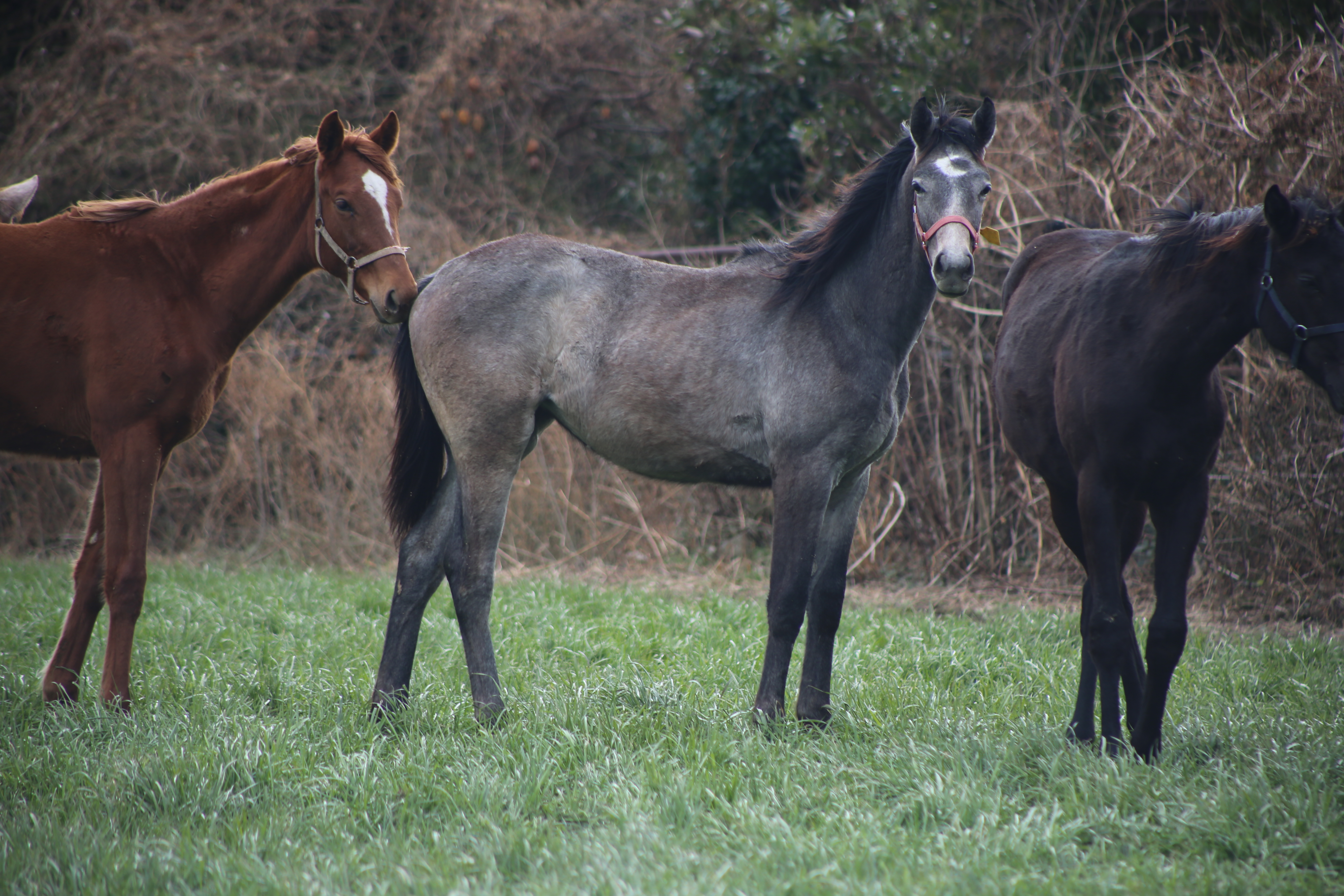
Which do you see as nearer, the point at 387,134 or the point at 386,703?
the point at 386,703

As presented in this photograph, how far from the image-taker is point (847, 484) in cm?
386

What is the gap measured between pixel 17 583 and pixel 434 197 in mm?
5902

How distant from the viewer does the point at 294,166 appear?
4.10 metres

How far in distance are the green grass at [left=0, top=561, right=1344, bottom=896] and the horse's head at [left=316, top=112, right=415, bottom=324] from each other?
5.54ft

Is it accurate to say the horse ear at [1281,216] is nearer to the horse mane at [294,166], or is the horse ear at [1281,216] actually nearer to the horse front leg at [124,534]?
the horse mane at [294,166]

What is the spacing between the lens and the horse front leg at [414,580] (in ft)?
12.7

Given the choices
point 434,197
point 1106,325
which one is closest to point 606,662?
point 1106,325

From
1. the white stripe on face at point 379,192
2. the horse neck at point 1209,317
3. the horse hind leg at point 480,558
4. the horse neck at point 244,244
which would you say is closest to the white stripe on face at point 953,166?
the horse neck at point 1209,317

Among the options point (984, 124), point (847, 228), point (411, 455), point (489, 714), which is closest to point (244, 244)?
point (411, 455)

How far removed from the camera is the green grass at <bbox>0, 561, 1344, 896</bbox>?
2424mm

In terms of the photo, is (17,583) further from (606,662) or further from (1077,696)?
(1077,696)

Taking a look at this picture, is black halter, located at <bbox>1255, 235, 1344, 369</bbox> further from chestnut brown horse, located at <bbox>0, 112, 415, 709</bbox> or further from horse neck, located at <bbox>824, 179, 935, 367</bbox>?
chestnut brown horse, located at <bbox>0, 112, 415, 709</bbox>

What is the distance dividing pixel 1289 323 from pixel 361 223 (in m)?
3.35

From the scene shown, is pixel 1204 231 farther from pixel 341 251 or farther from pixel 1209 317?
pixel 341 251
